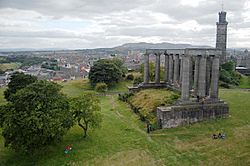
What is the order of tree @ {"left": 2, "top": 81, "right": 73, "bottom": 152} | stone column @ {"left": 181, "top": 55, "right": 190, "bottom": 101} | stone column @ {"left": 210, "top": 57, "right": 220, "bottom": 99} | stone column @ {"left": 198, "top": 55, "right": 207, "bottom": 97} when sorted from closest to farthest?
tree @ {"left": 2, "top": 81, "right": 73, "bottom": 152} < stone column @ {"left": 181, "top": 55, "right": 190, "bottom": 101} < stone column @ {"left": 198, "top": 55, "right": 207, "bottom": 97} < stone column @ {"left": 210, "top": 57, "right": 220, "bottom": 99}

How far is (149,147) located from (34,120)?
40.4ft

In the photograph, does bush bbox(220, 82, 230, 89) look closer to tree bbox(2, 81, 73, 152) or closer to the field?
the field

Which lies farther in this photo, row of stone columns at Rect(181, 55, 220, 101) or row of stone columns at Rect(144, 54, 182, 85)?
row of stone columns at Rect(144, 54, 182, 85)

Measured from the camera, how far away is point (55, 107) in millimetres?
28812

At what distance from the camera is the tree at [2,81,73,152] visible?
84.6 ft

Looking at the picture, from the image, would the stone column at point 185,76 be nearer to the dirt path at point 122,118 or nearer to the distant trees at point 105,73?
the dirt path at point 122,118

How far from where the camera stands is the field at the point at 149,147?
1040 inches

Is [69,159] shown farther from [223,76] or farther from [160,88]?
[223,76]

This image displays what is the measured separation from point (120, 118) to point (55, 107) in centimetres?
1329

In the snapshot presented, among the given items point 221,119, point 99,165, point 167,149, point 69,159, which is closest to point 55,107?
point 69,159

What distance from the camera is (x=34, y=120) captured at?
84.7ft

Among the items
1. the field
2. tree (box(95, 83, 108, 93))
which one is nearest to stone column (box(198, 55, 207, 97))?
the field

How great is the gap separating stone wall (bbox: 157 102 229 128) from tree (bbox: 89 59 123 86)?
33.2 metres

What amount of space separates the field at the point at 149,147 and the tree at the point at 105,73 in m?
29.0
